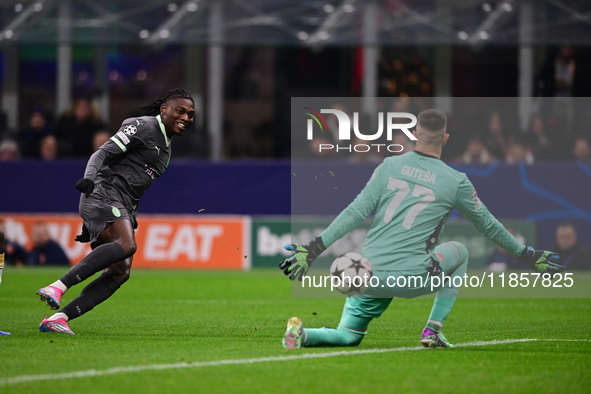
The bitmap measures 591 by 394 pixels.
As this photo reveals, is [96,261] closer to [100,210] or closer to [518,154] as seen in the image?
[100,210]

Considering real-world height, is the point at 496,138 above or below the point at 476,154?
above

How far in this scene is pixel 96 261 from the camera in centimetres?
643

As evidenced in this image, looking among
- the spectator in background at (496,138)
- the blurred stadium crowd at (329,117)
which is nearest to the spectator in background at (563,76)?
the blurred stadium crowd at (329,117)

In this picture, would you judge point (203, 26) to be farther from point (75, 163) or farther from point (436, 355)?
point (436, 355)

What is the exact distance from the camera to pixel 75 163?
14375mm

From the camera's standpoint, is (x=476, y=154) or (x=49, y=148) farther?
(x=49, y=148)

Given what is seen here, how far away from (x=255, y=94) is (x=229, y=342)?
16320 millimetres

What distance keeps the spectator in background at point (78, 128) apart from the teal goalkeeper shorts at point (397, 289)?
986 cm

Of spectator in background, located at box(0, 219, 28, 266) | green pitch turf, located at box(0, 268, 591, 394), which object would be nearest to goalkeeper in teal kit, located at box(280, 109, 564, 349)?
green pitch turf, located at box(0, 268, 591, 394)

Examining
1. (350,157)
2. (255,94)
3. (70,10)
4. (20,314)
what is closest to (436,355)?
(20,314)

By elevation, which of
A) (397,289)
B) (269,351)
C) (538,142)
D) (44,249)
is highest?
(538,142)

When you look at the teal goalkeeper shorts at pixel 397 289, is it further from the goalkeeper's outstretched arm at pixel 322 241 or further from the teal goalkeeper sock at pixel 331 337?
the goalkeeper's outstretched arm at pixel 322 241

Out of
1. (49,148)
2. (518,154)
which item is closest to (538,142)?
(518,154)

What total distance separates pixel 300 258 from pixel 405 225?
715 millimetres
